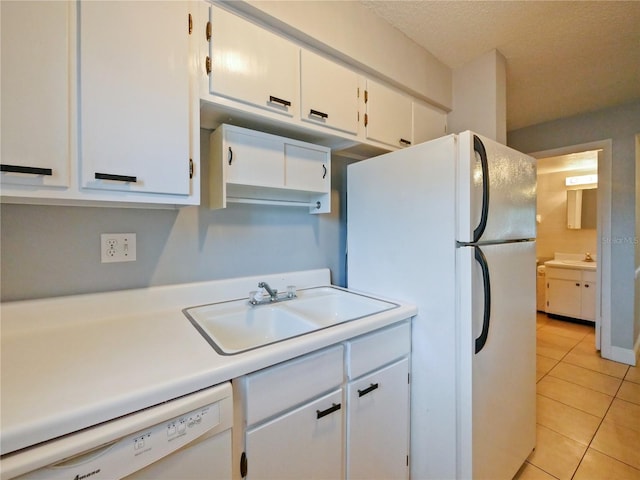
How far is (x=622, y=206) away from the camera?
270 cm

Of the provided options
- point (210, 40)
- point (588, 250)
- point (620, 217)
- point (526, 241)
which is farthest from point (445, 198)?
point (588, 250)

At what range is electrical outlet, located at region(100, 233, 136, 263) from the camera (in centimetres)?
113

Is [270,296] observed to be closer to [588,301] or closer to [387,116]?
[387,116]

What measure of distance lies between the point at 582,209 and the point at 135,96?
5571 mm

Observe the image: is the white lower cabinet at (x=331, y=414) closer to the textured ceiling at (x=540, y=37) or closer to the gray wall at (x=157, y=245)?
the gray wall at (x=157, y=245)

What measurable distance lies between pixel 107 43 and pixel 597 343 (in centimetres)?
452

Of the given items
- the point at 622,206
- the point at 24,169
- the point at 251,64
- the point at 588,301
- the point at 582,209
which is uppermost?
the point at 251,64

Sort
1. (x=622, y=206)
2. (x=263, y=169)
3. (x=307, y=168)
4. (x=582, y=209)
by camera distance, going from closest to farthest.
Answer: (x=263, y=169) < (x=307, y=168) < (x=622, y=206) < (x=582, y=209)

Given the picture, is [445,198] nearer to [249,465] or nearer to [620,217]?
[249,465]

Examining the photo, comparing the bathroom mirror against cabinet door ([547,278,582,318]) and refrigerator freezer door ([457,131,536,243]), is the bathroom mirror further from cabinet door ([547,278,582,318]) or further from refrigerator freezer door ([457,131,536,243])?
refrigerator freezer door ([457,131,536,243])

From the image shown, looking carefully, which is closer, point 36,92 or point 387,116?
point 36,92

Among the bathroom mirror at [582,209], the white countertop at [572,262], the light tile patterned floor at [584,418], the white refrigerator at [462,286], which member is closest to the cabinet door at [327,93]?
the white refrigerator at [462,286]

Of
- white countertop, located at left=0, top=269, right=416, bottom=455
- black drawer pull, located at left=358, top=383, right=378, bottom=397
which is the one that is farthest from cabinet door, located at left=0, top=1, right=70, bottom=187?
black drawer pull, located at left=358, top=383, right=378, bottom=397

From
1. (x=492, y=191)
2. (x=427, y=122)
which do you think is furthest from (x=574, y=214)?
(x=492, y=191)
